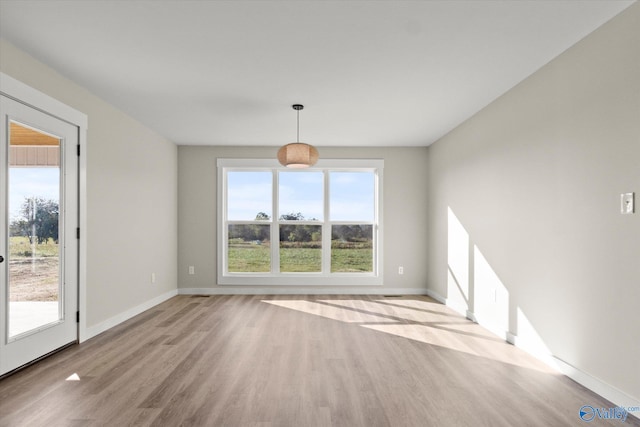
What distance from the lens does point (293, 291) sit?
652 cm

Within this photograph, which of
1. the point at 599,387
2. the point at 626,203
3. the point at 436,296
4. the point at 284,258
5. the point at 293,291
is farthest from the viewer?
the point at 284,258

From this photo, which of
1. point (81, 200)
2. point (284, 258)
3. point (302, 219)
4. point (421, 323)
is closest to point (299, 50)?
point (81, 200)

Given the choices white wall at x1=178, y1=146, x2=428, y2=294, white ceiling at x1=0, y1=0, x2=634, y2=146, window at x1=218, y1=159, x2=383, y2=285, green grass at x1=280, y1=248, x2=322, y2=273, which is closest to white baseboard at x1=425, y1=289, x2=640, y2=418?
white ceiling at x1=0, y1=0, x2=634, y2=146

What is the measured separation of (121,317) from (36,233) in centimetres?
172

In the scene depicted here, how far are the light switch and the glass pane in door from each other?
4438mm

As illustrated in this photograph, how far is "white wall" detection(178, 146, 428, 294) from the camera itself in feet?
21.4

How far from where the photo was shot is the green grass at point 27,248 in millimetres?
2969

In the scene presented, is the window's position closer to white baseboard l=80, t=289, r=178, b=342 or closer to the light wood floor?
white baseboard l=80, t=289, r=178, b=342

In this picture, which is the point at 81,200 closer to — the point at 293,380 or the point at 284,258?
the point at 293,380

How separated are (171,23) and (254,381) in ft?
8.73

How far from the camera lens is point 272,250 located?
21.7 feet

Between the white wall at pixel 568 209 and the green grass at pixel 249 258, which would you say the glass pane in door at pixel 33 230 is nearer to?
the green grass at pixel 249 258

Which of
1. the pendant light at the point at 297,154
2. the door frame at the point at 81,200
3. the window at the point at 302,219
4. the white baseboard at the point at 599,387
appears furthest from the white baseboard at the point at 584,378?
the door frame at the point at 81,200

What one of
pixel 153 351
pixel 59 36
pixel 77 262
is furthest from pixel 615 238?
pixel 77 262
